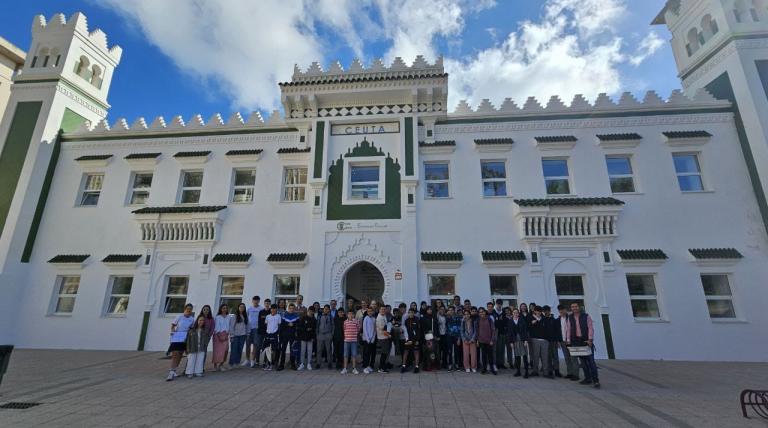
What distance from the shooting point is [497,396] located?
6.21 meters

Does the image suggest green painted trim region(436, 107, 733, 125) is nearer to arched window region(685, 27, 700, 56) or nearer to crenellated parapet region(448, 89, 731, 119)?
crenellated parapet region(448, 89, 731, 119)

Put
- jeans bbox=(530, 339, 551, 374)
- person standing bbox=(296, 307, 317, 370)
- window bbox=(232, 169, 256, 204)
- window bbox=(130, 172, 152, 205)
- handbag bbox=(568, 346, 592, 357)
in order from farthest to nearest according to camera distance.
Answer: window bbox=(130, 172, 152, 205), window bbox=(232, 169, 256, 204), person standing bbox=(296, 307, 317, 370), jeans bbox=(530, 339, 551, 374), handbag bbox=(568, 346, 592, 357)

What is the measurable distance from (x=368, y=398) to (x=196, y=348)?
4.36 metres

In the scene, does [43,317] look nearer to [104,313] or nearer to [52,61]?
[104,313]

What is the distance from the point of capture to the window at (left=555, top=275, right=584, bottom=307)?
10820 mm

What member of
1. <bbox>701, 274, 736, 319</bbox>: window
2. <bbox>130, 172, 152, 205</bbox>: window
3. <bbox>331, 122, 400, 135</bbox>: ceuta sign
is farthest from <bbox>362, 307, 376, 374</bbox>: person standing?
<bbox>130, 172, 152, 205</bbox>: window

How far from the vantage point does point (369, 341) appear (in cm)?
832

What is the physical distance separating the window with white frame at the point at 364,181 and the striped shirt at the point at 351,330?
16.1 feet

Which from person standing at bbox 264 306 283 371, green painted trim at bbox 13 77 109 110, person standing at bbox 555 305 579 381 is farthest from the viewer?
green painted trim at bbox 13 77 109 110

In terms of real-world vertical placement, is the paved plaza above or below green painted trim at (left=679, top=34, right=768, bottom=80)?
below

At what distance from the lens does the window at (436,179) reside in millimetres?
12261

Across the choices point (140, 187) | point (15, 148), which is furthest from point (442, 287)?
point (15, 148)

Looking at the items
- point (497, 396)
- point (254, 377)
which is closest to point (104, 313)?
point (254, 377)

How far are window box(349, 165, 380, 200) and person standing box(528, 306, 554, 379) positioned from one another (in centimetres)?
631
